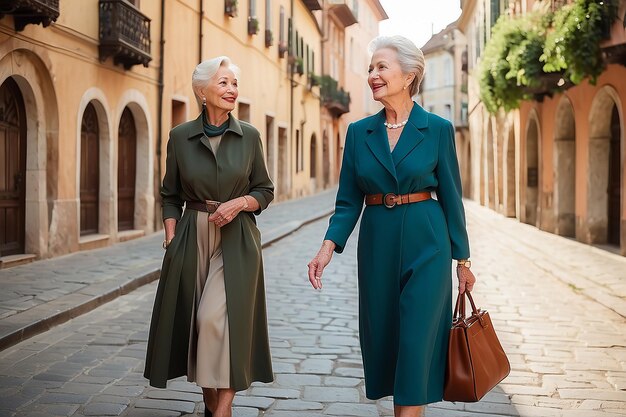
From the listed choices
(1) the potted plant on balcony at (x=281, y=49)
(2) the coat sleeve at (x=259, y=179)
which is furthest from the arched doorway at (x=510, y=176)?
(2) the coat sleeve at (x=259, y=179)

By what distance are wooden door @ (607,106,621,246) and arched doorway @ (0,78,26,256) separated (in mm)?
10457

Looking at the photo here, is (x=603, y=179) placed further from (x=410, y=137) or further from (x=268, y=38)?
(x=268, y=38)

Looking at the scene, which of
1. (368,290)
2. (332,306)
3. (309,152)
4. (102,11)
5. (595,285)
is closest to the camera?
(368,290)

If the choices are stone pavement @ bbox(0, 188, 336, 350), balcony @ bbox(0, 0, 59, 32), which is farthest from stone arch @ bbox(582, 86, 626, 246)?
balcony @ bbox(0, 0, 59, 32)

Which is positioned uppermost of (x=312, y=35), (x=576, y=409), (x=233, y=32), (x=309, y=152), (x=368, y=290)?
(x=312, y=35)

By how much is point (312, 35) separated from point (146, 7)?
74.0 feet

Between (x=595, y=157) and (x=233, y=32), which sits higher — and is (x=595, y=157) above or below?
below

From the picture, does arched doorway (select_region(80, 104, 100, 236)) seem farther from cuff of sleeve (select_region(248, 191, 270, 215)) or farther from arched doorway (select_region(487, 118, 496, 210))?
arched doorway (select_region(487, 118, 496, 210))

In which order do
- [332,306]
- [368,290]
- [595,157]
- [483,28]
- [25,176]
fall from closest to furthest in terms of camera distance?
[368,290], [332,306], [25,176], [595,157], [483,28]

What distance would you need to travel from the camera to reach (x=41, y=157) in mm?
11883

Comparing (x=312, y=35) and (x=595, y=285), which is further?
(x=312, y=35)

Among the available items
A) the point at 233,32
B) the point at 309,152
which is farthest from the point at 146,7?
the point at 309,152

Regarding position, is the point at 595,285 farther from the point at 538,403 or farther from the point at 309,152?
the point at 309,152

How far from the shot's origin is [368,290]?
3.55 metres
